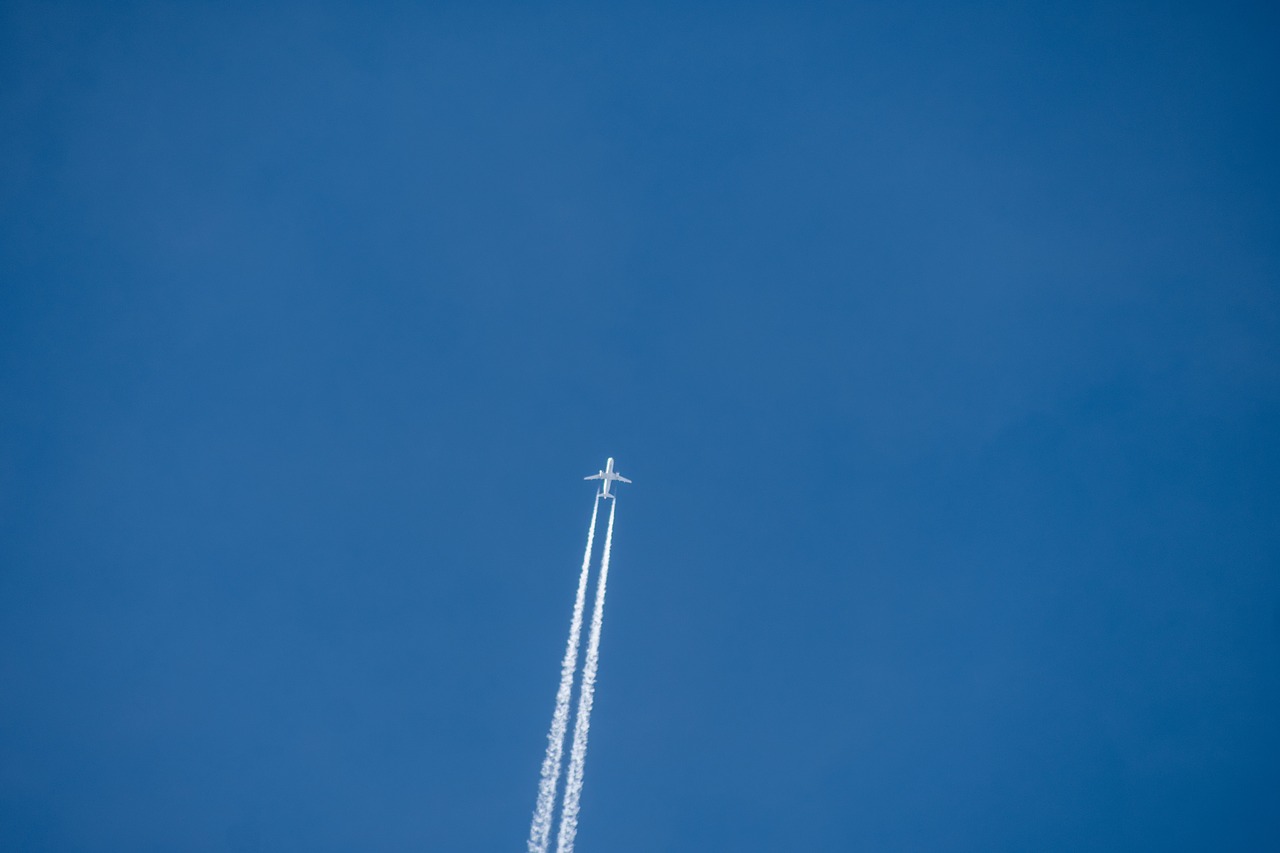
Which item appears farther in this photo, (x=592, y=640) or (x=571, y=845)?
(x=592, y=640)

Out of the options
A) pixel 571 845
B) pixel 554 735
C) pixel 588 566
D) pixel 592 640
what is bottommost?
pixel 571 845

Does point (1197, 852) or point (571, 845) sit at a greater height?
point (1197, 852)

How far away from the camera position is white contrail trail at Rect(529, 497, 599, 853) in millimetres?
39875

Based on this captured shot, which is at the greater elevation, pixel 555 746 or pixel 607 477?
pixel 607 477

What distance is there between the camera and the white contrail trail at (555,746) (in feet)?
131

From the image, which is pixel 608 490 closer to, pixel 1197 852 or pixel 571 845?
pixel 571 845

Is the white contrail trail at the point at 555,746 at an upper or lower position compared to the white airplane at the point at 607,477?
lower

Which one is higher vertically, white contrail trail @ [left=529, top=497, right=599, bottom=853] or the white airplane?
the white airplane

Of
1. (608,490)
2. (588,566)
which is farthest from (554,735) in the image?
(608,490)

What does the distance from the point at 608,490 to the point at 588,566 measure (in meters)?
4.39

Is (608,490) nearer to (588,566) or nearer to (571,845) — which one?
(588,566)

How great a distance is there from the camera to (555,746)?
41.3m

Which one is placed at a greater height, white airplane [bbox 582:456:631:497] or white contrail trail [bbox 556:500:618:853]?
white airplane [bbox 582:456:631:497]

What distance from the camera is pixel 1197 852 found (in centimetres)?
4666
